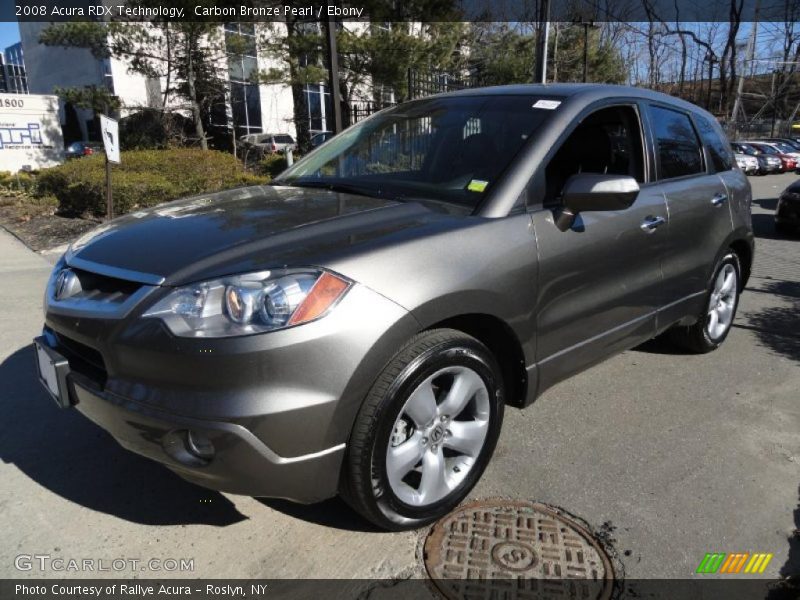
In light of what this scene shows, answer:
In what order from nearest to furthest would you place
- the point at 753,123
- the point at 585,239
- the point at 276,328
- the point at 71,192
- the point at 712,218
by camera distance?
1. the point at 276,328
2. the point at 585,239
3. the point at 712,218
4. the point at 71,192
5. the point at 753,123

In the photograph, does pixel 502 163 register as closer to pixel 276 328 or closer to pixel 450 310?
pixel 450 310

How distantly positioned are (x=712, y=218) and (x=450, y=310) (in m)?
2.50

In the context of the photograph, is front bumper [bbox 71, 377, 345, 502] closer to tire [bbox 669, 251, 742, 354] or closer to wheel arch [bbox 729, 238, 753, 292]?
tire [bbox 669, 251, 742, 354]

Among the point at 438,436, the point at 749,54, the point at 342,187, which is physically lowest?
the point at 438,436

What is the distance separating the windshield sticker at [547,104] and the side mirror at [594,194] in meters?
0.47

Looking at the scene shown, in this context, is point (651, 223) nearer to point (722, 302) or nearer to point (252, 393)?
point (722, 302)

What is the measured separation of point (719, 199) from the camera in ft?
13.3

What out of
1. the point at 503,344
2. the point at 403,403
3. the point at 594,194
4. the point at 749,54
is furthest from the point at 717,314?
the point at 749,54

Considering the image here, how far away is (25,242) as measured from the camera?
9.12m

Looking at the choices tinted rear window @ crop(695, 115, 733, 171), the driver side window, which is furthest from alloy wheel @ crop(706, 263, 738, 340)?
the driver side window

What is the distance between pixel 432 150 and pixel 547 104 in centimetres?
63

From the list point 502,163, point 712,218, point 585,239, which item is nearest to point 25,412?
point 502,163

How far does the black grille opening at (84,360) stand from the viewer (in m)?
2.27

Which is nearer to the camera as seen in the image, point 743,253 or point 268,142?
point 743,253
